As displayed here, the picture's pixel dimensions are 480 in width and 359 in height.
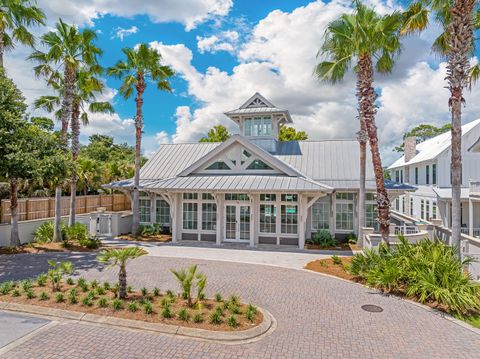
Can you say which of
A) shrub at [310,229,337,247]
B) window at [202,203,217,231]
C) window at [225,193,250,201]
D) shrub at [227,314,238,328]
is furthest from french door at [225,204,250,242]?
shrub at [227,314,238,328]

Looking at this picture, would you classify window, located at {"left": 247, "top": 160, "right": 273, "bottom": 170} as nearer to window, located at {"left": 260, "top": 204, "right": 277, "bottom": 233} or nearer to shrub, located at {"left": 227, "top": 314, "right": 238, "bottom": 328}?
window, located at {"left": 260, "top": 204, "right": 277, "bottom": 233}

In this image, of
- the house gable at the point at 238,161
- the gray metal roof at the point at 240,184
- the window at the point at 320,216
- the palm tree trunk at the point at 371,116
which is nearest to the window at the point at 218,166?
the house gable at the point at 238,161

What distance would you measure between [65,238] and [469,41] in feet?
65.6

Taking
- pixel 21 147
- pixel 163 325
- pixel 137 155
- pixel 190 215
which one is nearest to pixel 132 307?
pixel 163 325

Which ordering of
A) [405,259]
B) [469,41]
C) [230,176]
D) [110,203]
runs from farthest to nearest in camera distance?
[110,203] → [230,176] → [469,41] → [405,259]

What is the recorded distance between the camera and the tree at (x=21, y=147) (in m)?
12.7

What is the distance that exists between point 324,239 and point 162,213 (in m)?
10.4

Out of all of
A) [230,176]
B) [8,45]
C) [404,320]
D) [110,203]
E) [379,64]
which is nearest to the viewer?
[404,320]

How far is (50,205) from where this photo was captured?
19906 millimetres

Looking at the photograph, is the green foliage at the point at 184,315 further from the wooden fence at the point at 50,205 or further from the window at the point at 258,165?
the wooden fence at the point at 50,205

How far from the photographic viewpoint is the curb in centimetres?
649

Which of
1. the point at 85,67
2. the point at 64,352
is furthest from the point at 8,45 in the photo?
the point at 64,352

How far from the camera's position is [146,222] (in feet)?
68.8

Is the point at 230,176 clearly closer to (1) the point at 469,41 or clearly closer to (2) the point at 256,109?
(2) the point at 256,109
